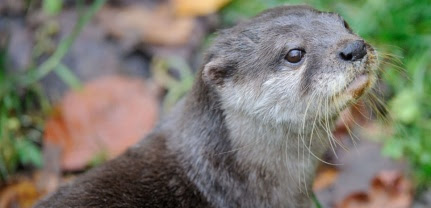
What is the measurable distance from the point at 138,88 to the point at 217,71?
1.43 metres

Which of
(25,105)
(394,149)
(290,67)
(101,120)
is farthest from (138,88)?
(290,67)

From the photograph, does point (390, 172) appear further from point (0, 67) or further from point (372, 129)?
point (0, 67)

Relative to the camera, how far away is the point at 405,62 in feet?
12.4

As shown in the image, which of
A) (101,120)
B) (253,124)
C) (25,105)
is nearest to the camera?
(253,124)

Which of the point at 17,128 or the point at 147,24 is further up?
the point at 147,24

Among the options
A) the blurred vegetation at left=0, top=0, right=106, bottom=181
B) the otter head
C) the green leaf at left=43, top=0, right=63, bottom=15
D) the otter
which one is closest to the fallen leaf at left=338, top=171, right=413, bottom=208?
the otter

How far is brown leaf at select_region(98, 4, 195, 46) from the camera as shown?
432 cm

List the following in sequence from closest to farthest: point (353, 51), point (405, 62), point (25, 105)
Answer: point (353, 51) → point (405, 62) → point (25, 105)

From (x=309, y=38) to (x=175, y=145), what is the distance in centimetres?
66

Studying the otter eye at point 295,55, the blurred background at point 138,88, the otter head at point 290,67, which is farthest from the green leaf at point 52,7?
the otter eye at point 295,55

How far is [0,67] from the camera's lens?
4.03 metres

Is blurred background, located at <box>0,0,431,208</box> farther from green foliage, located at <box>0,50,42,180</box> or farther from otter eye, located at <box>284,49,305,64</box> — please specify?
otter eye, located at <box>284,49,305,64</box>

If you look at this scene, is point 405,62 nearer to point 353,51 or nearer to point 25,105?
point 353,51

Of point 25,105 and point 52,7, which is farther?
point 52,7
